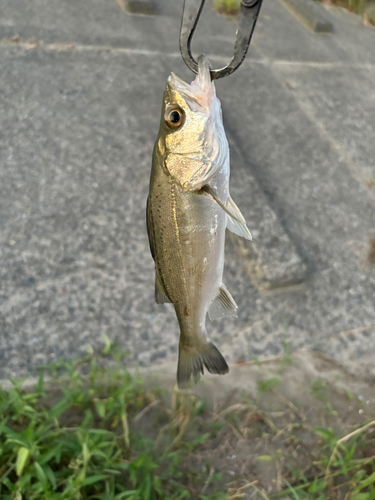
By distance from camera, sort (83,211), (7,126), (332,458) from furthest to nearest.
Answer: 1. (7,126)
2. (83,211)
3. (332,458)

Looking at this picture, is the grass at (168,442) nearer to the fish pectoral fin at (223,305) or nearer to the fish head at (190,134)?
the fish pectoral fin at (223,305)

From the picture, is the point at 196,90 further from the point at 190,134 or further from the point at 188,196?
the point at 188,196

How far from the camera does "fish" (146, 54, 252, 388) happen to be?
52.0 inches

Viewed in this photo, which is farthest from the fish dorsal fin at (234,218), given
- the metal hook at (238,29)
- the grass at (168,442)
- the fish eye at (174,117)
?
the grass at (168,442)

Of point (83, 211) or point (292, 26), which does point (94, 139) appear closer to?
point (83, 211)

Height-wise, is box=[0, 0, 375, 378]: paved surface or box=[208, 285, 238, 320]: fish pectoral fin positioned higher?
box=[208, 285, 238, 320]: fish pectoral fin

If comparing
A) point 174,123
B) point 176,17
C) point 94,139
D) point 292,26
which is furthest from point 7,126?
point 292,26

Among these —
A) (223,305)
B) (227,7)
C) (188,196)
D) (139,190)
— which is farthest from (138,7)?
(223,305)

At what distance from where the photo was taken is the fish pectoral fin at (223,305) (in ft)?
5.08

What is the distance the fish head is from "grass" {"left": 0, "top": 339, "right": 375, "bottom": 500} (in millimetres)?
1007

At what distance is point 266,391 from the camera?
2.08 meters

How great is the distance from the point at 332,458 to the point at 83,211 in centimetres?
Result: 191

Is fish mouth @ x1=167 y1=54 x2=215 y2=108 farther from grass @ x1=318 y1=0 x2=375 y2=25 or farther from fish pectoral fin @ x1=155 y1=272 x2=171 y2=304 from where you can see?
grass @ x1=318 y1=0 x2=375 y2=25

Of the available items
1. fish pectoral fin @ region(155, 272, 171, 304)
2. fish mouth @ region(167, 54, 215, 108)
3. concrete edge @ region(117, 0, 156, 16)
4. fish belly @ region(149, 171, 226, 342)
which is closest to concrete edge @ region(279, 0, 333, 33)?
concrete edge @ region(117, 0, 156, 16)
